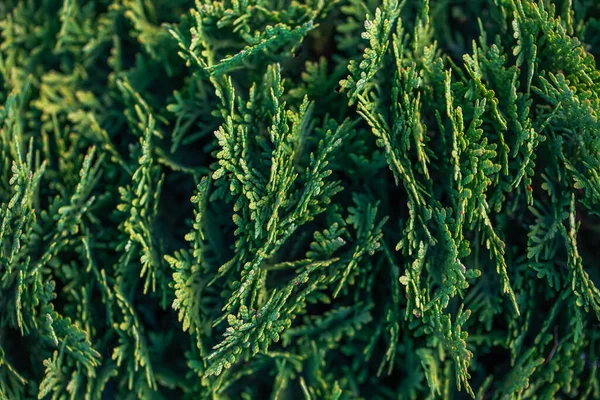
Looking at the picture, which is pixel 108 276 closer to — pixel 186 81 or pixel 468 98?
pixel 186 81

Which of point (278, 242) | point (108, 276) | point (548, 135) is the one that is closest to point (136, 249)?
point (108, 276)

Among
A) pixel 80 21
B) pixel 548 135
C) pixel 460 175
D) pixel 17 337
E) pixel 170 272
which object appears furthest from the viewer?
pixel 80 21

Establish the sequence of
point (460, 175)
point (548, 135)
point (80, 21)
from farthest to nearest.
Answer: point (80, 21) < point (548, 135) < point (460, 175)

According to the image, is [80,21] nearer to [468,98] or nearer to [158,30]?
[158,30]

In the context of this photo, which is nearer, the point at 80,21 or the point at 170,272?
the point at 170,272

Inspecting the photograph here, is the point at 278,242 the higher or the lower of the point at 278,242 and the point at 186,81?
the lower

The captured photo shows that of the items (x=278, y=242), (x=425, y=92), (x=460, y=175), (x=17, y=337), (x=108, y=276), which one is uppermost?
(x=425, y=92)

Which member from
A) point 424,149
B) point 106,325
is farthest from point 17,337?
point 424,149
